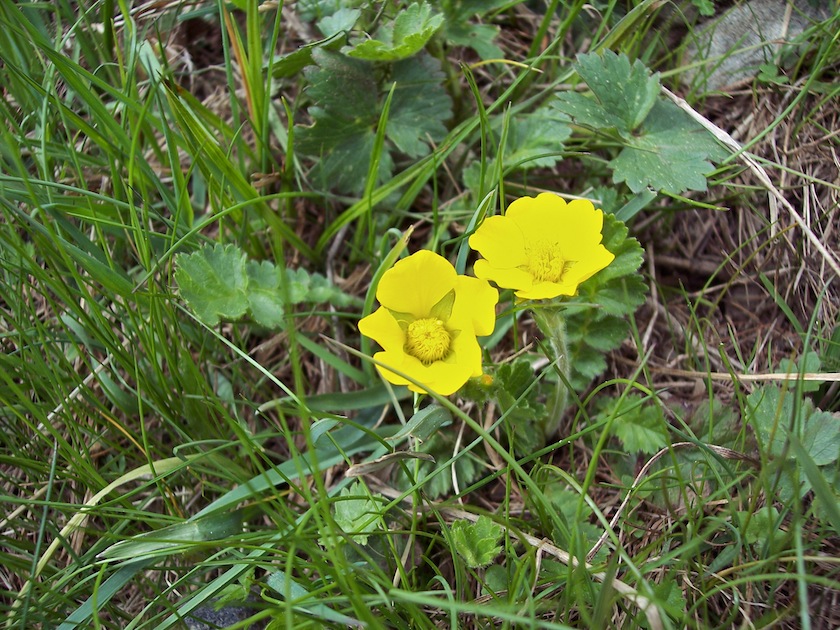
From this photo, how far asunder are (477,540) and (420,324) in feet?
2.00

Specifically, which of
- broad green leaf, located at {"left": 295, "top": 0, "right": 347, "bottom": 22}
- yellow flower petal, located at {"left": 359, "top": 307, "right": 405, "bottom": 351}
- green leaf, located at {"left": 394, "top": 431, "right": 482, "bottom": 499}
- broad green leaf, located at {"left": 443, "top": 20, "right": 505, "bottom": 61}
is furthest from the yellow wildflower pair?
broad green leaf, located at {"left": 295, "top": 0, "right": 347, "bottom": 22}

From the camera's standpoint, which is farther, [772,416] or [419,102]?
[419,102]

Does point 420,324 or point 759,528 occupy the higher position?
point 420,324

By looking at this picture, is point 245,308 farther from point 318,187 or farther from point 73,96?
point 73,96

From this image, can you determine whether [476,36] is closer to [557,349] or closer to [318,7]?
[318,7]

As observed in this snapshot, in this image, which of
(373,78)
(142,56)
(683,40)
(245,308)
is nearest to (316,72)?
(373,78)

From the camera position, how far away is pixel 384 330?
1.75 meters

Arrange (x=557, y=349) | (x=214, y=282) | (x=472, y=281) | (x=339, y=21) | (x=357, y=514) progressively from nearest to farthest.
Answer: (x=472, y=281)
(x=557, y=349)
(x=357, y=514)
(x=214, y=282)
(x=339, y=21)

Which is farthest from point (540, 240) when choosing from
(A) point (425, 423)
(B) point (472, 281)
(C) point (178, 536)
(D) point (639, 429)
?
(C) point (178, 536)

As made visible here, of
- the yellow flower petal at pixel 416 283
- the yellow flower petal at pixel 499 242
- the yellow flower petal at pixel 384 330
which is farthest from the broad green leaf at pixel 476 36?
the yellow flower petal at pixel 384 330

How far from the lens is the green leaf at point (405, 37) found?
2.21m

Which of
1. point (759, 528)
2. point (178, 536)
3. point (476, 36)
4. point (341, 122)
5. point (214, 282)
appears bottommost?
point (759, 528)

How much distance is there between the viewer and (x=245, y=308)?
6.91 feet

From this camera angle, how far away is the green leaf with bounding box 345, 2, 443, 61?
7.25 feet
